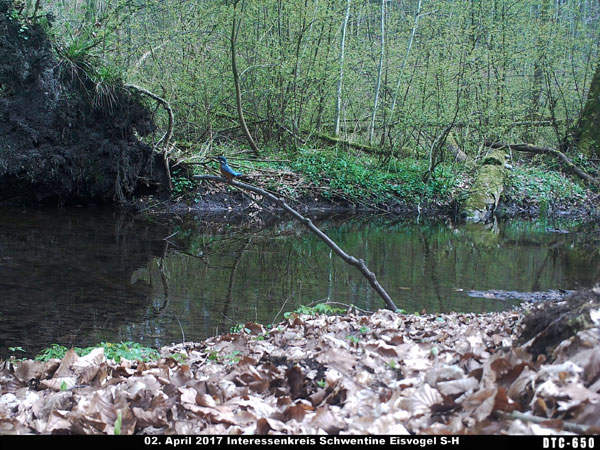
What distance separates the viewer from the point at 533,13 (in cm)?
1914

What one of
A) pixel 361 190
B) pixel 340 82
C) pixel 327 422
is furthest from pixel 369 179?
pixel 327 422

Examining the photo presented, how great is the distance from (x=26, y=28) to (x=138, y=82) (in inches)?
127

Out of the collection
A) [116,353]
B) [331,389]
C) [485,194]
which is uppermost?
[331,389]

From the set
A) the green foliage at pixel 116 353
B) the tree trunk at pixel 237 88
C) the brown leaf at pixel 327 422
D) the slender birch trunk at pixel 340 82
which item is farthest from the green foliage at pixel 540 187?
the brown leaf at pixel 327 422

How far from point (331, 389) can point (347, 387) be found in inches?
3.7

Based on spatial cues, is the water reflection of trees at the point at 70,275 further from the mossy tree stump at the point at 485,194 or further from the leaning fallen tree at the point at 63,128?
the mossy tree stump at the point at 485,194

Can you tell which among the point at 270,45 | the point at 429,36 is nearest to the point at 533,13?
→ the point at 429,36

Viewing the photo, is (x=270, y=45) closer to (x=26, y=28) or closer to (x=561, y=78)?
(x=26, y=28)

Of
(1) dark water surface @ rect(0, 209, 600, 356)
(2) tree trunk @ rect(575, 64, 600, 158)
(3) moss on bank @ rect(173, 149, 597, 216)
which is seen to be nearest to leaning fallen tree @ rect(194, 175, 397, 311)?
(1) dark water surface @ rect(0, 209, 600, 356)

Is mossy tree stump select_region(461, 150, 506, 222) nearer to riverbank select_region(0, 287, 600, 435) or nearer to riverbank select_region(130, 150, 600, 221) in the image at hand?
riverbank select_region(130, 150, 600, 221)

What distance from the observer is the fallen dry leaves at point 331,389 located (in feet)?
6.82

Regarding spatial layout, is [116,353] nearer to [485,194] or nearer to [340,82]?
[485,194]

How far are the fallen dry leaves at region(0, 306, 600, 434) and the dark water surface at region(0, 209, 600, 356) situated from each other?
1915 millimetres

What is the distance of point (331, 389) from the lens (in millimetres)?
2715
